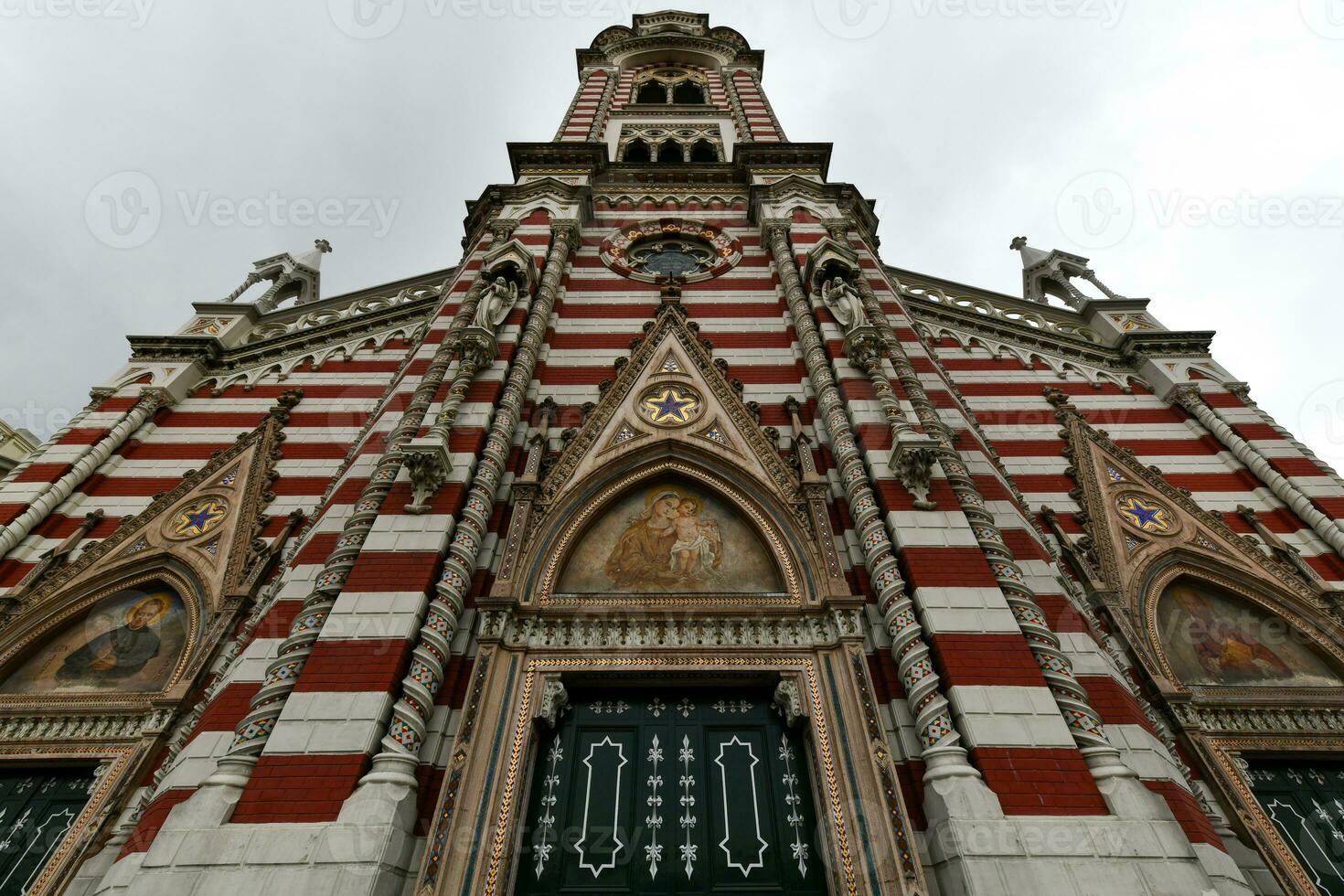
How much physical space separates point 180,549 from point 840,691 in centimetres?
895

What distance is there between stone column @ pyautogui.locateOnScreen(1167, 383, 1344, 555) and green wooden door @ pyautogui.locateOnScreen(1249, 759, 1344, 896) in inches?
142

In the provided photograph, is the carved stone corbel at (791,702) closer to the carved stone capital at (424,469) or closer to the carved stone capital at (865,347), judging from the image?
the carved stone capital at (424,469)

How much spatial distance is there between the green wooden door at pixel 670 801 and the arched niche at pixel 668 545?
1.04 metres

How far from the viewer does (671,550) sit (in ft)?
24.7

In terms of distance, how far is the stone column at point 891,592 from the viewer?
5309 millimetres

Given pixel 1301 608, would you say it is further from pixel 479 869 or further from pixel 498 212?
pixel 498 212

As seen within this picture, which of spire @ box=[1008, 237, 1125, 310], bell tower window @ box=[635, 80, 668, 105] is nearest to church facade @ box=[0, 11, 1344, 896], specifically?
spire @ box=[1008, 237, 1125, 310]

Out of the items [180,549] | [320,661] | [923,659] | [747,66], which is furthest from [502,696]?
[747,66]

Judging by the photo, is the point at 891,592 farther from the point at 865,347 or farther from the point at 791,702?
the point at 865,347

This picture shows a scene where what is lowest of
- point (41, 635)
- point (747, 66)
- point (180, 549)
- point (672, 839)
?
point (672, 839)

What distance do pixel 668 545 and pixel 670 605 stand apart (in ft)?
2.88

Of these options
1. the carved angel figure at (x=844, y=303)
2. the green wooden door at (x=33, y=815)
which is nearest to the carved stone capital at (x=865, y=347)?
the carved angel figure at (x=844, y=303)

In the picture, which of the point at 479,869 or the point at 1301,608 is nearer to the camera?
the point at 479,869

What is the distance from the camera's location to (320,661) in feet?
19.0
